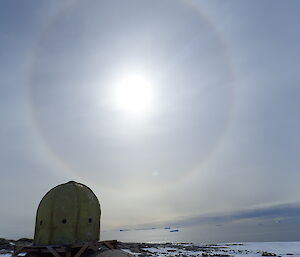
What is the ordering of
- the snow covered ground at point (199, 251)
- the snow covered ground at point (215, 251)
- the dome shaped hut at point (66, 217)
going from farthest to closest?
the snow covered ground at point (215, 251)
the snow covered ground at point (199, 251)
the dome shaped hut at point (66, 217)

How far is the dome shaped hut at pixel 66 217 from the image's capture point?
13469 millimetres

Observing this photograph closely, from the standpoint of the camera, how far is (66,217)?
13602 mm

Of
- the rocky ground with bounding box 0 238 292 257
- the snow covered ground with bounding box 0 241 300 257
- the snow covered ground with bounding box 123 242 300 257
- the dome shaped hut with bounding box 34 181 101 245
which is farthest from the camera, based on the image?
the snow covered ground with bounding box 123 242 300 257

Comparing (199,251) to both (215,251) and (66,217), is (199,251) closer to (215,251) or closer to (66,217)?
(215,251)

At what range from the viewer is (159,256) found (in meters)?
40.3

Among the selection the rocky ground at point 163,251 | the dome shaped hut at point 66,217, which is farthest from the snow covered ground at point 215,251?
the dome shaped hut at point 66,217

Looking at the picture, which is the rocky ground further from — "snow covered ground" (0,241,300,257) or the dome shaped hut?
the dome shaped hut

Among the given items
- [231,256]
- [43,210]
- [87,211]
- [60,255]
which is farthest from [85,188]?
[231,256]

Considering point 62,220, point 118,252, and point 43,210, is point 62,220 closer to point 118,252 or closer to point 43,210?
point 43,210

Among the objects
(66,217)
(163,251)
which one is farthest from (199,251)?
(66,217)

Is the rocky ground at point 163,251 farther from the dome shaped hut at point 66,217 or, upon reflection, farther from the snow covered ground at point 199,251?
the dome shaped hut at point 66,217

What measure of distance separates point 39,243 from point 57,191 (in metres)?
2.98

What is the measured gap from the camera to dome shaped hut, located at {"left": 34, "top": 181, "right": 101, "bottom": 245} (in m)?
13.5

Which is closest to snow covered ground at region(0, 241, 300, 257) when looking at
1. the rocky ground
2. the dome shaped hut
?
the rocky ground
